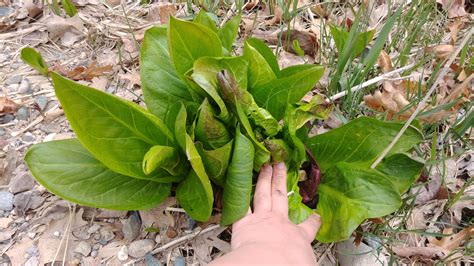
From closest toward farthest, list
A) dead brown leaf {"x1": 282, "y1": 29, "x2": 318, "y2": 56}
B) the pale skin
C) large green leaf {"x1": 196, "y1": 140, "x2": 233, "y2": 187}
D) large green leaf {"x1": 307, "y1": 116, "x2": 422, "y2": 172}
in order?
the pale skin, large green leaf {"x1": 196, "y1": 140, "x2": 233, "y2": 187}, large green leaf {"x1": 307, "y1": 116, "x2": 422, "y2": 172}, dead brown leaf {"x1": 282, "y1": 29, "x2": 318, "y2": 56}

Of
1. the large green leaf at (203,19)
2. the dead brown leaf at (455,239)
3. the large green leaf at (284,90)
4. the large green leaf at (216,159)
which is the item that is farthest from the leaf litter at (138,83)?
the large green leaf at (203,19)

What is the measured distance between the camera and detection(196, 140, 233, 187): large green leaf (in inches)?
39.5

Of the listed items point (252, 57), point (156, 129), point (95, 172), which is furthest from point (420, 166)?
point (95, 172)

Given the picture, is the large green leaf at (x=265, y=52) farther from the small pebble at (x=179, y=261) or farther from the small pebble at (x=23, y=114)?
the small pebble at (x=23, y=114)

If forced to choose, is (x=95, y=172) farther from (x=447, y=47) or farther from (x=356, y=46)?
(x=447, y=47)

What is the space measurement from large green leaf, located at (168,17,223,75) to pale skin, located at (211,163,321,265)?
0.31 metres

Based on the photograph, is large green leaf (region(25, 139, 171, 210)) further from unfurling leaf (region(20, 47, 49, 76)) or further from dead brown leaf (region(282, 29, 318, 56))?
dead brown leaf (region(282, 29, 318, 56))

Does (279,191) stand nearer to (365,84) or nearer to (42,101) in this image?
(365,84)

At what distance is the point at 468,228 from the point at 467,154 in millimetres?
300

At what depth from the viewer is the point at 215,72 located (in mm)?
1033

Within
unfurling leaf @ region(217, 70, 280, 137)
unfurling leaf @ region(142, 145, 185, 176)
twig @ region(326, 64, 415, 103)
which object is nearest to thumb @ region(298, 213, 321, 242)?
unfurling leaf @ region(217, 70, 280, 137)

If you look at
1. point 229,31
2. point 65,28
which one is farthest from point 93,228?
point 65,28

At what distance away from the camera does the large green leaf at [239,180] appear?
0.99 meters

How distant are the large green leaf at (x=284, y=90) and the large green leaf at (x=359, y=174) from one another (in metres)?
0.14
